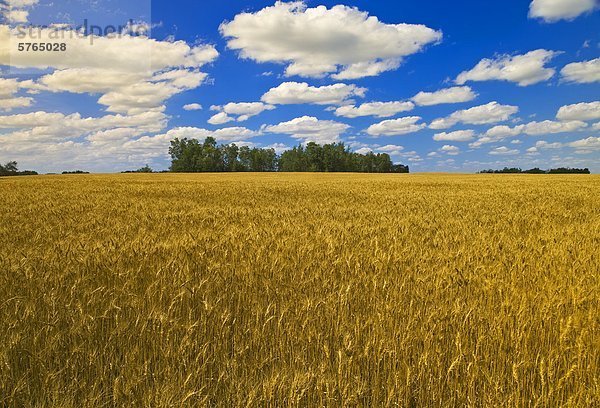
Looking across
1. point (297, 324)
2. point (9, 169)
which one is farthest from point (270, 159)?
point (297, 324)

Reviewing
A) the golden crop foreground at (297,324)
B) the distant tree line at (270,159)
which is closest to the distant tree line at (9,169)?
the distant tree line at (270,159)

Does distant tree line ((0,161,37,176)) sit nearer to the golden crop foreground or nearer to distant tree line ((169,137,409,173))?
distant tree line ((169,137,409,173))

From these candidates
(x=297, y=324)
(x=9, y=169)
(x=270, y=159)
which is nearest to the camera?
(x=297, y=324)

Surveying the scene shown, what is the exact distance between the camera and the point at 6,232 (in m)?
6.40

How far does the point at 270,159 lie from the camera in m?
128

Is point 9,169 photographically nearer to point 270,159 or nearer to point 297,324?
point 270,159

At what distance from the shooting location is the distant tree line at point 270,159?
333 feet

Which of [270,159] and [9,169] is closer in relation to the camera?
[9,169]

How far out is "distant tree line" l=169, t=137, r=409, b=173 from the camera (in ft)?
333

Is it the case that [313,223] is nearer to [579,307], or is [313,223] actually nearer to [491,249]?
[491,249]

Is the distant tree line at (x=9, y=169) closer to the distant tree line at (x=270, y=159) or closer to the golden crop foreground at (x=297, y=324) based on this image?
the distant tree line at (x=270, y=159)

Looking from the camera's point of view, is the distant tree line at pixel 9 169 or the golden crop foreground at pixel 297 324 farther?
the distant tree line at pixel 9 169

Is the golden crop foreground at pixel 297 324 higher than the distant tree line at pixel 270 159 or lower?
lower

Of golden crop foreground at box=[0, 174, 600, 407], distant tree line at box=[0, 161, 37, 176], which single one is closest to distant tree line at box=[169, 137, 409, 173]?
distant tree line at box=[0, 161, 37, 176]
